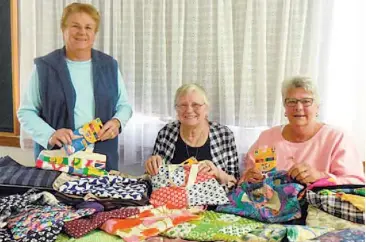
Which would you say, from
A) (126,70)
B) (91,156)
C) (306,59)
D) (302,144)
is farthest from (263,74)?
(91,156)

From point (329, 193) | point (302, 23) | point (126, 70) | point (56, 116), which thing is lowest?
point (329, 193)

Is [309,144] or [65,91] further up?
[65,91]

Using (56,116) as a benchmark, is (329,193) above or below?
below

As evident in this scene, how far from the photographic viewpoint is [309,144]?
2.00 m

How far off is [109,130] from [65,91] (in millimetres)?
267

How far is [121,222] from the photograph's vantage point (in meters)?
1.63

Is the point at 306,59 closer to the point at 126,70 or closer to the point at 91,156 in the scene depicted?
the point at 126,70

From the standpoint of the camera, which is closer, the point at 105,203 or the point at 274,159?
the point at 105,203

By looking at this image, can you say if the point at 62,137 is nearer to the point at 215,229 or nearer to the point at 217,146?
the point at 217,146

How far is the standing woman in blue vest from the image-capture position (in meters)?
2.12

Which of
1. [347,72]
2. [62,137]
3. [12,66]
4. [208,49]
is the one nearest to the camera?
[62,137]

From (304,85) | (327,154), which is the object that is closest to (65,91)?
(304,85)

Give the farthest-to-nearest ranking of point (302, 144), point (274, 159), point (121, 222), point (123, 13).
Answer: point (123, 13) → point (302, 144) → point (274, 159) → point (121, 222)

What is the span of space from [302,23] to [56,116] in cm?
125
